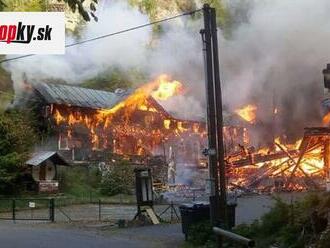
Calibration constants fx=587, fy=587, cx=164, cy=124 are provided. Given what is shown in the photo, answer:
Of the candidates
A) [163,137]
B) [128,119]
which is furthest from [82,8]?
[163,137]

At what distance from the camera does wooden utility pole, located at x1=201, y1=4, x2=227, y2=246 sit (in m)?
11.8

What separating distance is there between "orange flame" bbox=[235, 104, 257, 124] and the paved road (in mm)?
29250

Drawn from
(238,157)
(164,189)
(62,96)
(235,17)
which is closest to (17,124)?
(62,96)

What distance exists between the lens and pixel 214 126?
1202 centimetres

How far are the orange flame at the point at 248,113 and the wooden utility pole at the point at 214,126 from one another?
3314 cm

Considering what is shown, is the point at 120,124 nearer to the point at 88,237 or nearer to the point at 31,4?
the point at 31,4

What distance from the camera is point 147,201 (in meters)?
18.2

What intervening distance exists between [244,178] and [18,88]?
14.6 metres

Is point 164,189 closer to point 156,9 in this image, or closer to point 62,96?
point 62,96

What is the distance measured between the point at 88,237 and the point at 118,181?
17.7 m

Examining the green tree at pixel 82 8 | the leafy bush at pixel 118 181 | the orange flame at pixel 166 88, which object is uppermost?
the orange flame at pixel 166 88

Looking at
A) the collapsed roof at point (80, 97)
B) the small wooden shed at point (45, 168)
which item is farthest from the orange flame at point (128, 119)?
the small wooden shed at point (45, 168)

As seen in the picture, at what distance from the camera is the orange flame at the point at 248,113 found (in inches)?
1784

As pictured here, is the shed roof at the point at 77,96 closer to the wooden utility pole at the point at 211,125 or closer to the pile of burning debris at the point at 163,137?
the pile of burning debris at the point at 163,137
